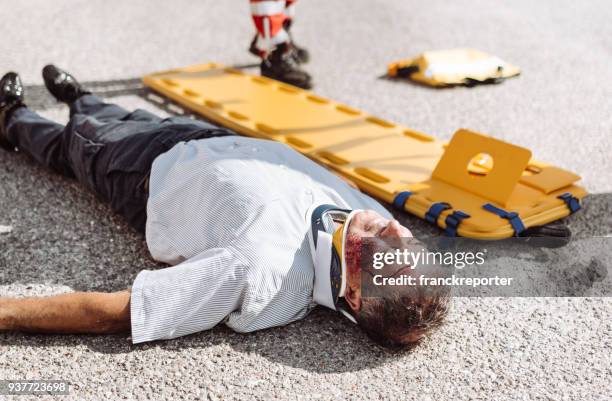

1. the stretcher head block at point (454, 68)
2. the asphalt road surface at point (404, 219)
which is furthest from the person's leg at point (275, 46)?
the stretcher head block at point (454, 68)

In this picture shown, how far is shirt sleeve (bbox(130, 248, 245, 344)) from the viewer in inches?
94.2

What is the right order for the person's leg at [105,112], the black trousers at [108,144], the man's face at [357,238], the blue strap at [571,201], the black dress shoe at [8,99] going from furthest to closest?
the black dress shoe at [8,99], the person's leg at [105,112], the blue strap at [571,201], the black trousers at [108,144], the man's face at [357,238]

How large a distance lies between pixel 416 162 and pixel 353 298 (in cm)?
152

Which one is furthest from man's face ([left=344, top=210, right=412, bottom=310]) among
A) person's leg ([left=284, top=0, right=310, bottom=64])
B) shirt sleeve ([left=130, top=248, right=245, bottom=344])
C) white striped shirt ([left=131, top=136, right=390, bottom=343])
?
person's leg ([left=284, top=0, right=310, bottom=64])

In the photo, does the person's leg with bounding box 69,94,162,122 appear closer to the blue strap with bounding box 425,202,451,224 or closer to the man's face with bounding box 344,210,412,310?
the blue strap with bounding box 425,202,451,224

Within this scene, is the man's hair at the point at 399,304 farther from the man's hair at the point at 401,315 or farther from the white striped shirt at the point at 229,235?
the white striped shirt at the point at 229,235

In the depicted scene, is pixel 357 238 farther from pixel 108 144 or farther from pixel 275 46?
pixel 275 46

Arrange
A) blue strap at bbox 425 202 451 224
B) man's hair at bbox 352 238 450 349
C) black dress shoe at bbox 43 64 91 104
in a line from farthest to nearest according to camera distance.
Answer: black dress shoe at bbox 43 64 91 104, blue strap at bbox 425 202 451 224, man's hair at bbox 352 238 450 349

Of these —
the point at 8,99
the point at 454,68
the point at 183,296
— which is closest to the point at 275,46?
the point at 454,68

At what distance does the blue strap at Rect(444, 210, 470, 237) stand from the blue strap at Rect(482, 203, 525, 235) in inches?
5.8

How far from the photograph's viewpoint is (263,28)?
487cm

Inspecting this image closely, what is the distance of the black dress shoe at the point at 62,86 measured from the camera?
406cm

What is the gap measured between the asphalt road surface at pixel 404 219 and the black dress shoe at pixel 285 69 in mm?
163

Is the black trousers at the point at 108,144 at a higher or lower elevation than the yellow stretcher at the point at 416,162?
higher
